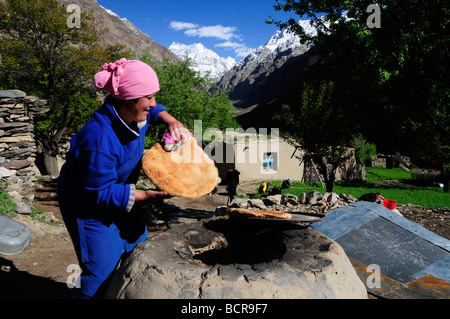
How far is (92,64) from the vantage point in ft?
55.5

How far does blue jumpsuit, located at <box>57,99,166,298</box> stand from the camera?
6.01 feet

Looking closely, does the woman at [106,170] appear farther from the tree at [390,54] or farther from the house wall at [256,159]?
the house wall at [256,159]

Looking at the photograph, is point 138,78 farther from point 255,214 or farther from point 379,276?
point 379,276

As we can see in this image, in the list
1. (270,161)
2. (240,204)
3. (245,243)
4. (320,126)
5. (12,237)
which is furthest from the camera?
(270,161)

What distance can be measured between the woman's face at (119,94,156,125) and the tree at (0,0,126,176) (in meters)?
15.4

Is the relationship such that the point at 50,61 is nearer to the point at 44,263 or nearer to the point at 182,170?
the point at 44,263

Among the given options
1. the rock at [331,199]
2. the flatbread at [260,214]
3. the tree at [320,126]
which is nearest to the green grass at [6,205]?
the flatbread at [260,214]

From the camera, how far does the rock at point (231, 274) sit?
1.67 metres

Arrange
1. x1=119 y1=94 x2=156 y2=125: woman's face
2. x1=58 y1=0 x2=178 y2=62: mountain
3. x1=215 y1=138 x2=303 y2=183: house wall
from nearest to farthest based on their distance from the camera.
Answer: x1=119 y1=94 x2=156 y2=125: woman's face → x1=215 y1=138 x2=303 y2=183: house wall → x1=58 y1=0 x2=178 y2=62: mountain

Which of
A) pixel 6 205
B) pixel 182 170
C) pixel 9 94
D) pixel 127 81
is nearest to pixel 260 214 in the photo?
pixel 182 170

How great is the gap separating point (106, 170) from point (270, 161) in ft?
66.0

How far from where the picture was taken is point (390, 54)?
9195mm

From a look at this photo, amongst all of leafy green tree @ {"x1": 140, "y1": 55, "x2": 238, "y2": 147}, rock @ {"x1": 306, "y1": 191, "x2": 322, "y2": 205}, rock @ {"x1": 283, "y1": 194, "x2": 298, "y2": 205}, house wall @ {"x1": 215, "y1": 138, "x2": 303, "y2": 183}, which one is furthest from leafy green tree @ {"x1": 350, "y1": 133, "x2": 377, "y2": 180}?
rock @ {"x1": 283, "y1": 194, "x2": 298, "y2": 205}

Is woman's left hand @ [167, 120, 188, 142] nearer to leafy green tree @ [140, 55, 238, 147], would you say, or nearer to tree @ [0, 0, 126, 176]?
leafy green tree @ [140, 55, 238, 147]
